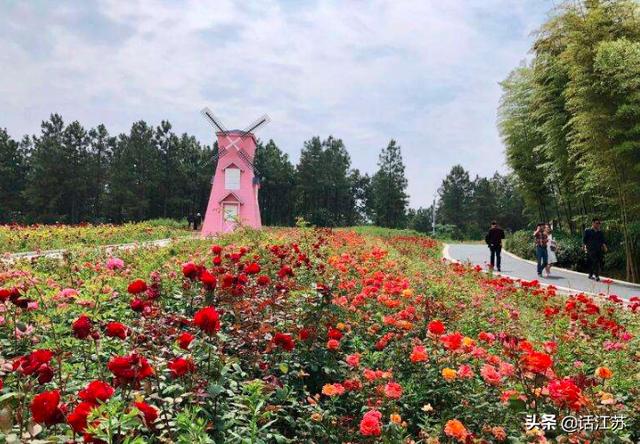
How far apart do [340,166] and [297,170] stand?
18.2 feet

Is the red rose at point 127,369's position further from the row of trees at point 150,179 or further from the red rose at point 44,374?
the row of trees at point 150,179

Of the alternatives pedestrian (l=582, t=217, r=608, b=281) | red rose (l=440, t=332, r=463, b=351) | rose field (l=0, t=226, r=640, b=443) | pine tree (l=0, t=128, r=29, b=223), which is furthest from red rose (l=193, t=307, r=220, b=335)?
pine tree (l=0, t=128, r=29, b=223)

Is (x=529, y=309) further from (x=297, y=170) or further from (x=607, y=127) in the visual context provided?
(x=297, y=170)

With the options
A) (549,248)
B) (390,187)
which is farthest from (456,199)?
(549,248)

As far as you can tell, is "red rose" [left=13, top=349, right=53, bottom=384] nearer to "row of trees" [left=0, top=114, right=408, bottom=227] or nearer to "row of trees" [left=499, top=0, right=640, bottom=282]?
"row of trees" [left=499, top=0, right=640, bottom=282]

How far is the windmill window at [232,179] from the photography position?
26125 mm

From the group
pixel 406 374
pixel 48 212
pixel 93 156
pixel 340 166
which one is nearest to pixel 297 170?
pixel 340 166

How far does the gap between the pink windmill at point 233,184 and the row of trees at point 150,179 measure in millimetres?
22592

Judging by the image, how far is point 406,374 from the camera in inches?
129

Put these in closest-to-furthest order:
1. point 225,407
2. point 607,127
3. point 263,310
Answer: point 225,407 < point 263,310 < point 607,127

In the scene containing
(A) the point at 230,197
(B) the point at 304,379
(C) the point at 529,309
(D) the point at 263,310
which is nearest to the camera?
(B) the point at 304,379

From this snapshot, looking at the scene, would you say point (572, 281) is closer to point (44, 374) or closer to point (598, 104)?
point (598, 104)

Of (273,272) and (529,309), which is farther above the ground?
(273,272)

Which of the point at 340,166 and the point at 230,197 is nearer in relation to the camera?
the point at 230,197
